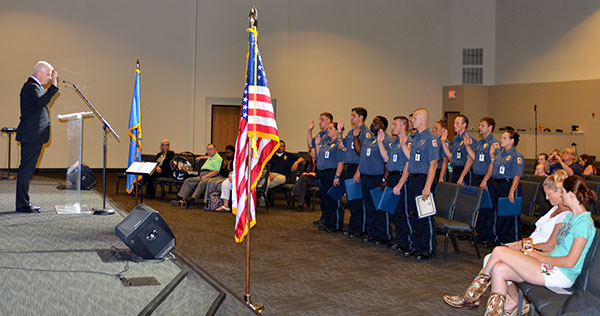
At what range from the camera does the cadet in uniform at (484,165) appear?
7.20 m

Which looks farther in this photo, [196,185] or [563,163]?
[196,185]

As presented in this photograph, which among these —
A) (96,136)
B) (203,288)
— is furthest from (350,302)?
(96,136)

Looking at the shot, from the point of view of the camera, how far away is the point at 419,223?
20.9ft

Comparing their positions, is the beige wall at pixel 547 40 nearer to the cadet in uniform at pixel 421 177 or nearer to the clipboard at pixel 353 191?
the clipboard at pixel 353 191

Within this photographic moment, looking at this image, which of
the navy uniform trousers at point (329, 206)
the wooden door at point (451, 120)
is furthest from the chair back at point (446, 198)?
the wooden door at point (451, 120)

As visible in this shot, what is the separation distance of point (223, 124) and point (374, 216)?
33.1 feet

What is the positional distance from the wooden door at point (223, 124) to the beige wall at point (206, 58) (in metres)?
0.26

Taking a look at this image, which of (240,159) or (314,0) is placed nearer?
(240,159)

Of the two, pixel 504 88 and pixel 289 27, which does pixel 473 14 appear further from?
pixel 289 27

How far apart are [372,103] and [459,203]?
11.7 m

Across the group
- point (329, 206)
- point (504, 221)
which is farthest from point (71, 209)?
point (504, 221)

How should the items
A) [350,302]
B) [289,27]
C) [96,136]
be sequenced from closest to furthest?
[350,302], [96,136], [289,27]

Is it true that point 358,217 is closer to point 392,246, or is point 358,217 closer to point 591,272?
point 392,246

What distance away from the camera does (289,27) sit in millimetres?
17094
